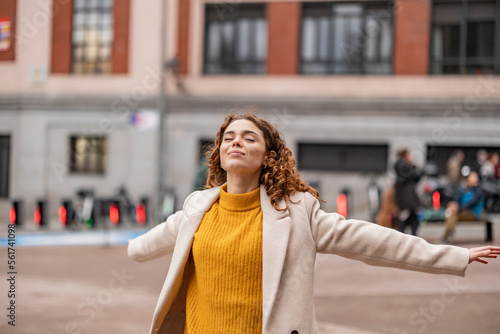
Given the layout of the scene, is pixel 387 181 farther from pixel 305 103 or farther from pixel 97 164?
pixel 97 164

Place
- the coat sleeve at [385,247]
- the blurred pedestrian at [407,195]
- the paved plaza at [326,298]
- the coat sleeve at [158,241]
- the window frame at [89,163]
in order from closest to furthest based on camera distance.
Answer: the coat sleeve at [385,247]
the coat sleeve at [158,241]
the paved plaza at [326,298]
the blurred pedestrian at [407,195]
the window frame at [89,163]

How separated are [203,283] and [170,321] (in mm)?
330

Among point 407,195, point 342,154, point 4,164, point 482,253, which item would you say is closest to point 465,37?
point 342,154

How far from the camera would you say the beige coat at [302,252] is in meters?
2.65

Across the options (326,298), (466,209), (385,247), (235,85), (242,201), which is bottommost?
Result: (326,298)

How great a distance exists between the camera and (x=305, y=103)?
20.0 m

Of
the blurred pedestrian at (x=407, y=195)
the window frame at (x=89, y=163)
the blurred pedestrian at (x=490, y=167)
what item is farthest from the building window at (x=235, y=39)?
the blurred pedestrian at (x=407, y=195)

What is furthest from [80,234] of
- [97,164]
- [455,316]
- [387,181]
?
[455,316]

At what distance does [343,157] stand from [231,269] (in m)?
17.6

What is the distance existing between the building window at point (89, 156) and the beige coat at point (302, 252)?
19.0 metres

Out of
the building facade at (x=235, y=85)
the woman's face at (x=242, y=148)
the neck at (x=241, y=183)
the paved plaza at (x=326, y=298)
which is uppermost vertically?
the building facade at (x=235, y=85)

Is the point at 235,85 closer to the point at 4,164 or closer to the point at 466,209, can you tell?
the point at 4,164

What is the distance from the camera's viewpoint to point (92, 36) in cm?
2192

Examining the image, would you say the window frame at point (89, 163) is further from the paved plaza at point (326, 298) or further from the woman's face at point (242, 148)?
the woman's face at point (242, 148)
